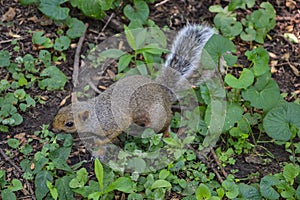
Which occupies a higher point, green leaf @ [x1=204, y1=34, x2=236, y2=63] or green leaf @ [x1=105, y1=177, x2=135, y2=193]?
green leaf @ [x1=204, y1=34, x2=236, y2=63]

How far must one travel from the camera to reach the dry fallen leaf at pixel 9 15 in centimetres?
441

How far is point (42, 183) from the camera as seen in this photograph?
11.2 feet

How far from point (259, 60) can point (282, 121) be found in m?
0.48

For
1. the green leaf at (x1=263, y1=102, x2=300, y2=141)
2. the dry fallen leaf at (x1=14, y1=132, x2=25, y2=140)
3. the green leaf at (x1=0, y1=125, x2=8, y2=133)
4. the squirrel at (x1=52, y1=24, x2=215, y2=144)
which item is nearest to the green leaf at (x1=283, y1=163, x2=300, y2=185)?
the green leaf at (x1=263, y1=102, x2=300, y2=141)

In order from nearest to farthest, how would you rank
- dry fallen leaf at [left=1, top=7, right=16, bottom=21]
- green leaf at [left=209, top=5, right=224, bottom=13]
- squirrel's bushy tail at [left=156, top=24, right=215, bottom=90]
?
squirrel's bushy tail at [left=156, top=24, right=215, bottom=90] → dry fallen leaf at [left=1, top=7, right=16, bottom=21] → green leaf at [left=209, top=5, right=224, bottom=13]

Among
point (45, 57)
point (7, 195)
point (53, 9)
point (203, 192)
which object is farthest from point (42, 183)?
point (53, 9)

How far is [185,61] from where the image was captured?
12.9ft

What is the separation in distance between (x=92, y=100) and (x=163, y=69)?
1.84 feet

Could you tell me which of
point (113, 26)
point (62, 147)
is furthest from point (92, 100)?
point (113, 26)

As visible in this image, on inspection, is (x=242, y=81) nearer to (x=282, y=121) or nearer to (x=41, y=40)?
(x=282, y=121)

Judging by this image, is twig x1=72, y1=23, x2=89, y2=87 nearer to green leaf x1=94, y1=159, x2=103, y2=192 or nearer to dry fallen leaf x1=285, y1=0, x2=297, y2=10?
green leaf x1=94, y1=159, x2=103, y2=192

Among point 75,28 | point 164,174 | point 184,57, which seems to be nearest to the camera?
point 164,174

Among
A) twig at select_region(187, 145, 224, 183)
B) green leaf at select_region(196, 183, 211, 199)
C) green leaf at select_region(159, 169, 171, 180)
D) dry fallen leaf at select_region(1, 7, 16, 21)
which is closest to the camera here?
green leaf at select_region(196, 183, 211, 199)

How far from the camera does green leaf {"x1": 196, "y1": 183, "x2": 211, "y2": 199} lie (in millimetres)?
3264
